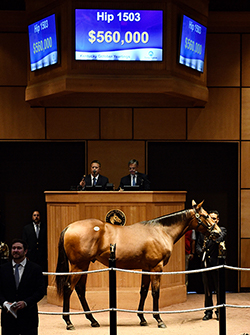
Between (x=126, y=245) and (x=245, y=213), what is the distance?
412cm

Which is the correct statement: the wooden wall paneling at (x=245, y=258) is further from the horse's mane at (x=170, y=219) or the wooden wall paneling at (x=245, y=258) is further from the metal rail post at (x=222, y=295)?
the metal rail post at (x=222, y=295)

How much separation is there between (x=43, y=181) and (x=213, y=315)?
182 inches

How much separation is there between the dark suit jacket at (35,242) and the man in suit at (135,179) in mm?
1880

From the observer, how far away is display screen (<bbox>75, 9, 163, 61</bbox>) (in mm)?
8680

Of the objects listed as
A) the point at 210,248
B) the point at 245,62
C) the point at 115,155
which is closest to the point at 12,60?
the point at 115,155

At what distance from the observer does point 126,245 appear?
23.3ft

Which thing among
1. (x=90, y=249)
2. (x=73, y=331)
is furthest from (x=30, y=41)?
(x=73, y=331)

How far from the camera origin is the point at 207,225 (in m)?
7.13

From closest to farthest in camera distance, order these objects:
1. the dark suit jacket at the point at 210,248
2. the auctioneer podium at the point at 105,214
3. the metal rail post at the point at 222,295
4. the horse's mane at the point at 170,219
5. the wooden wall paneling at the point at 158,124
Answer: the metal rail post at the point at 222,295
the horse's mane at the point at 170,219
the dark suit jacket at the point at 210,248
the auctioneer podium at the point at 105,214
the wooden wall paneling at the point at 158,124

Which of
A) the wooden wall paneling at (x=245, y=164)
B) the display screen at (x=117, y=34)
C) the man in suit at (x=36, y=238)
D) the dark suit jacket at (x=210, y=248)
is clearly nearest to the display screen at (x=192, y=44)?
the display screen at (x=117, y=34)

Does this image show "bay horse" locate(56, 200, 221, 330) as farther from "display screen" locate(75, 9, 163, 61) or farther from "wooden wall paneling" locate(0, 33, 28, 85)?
"wooden wall paneling" locate(0, 33, 28, 85)

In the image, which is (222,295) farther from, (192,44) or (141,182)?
(192,44)

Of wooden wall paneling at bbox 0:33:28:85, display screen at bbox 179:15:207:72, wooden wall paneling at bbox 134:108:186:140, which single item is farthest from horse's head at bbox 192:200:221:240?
wooden wall paneling at bbox 0:33:28:85

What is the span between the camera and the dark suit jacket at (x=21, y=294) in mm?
4469
